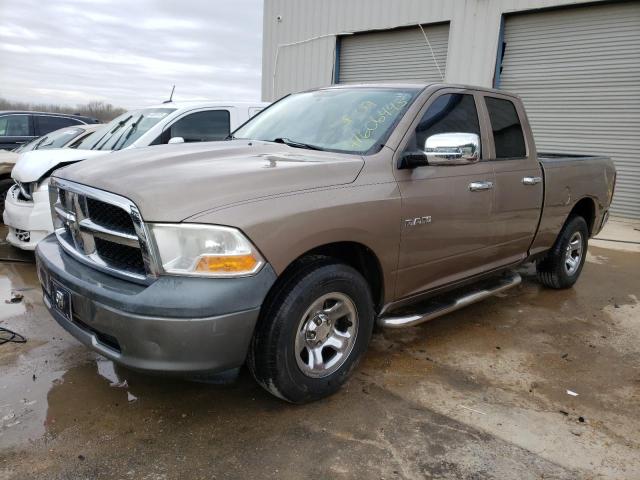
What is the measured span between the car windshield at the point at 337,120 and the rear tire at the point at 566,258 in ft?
8.54

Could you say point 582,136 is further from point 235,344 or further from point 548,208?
point 235,344

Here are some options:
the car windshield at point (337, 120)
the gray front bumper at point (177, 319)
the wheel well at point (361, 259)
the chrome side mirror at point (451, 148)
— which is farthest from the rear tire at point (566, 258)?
the gray front bumper at point (177, 319)

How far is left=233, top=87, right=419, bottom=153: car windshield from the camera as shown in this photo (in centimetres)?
343

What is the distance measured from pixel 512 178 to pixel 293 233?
90.8 inches

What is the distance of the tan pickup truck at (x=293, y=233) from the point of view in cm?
242

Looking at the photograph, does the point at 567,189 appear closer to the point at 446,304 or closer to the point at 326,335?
the point at 446,304

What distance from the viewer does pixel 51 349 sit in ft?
12.0

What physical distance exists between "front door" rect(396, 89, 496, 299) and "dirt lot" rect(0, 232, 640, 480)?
64 centimetres

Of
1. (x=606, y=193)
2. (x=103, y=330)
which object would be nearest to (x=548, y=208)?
(x=606, y=193)

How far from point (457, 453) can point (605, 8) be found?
9732 millimetres

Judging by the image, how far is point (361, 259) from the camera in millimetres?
3211

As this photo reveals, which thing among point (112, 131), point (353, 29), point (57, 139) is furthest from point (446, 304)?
point (353, 29)

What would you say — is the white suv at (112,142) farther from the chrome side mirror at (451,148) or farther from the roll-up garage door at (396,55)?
the roll-up garage door at (396,55)

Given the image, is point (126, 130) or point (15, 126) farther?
point (15, 126)
